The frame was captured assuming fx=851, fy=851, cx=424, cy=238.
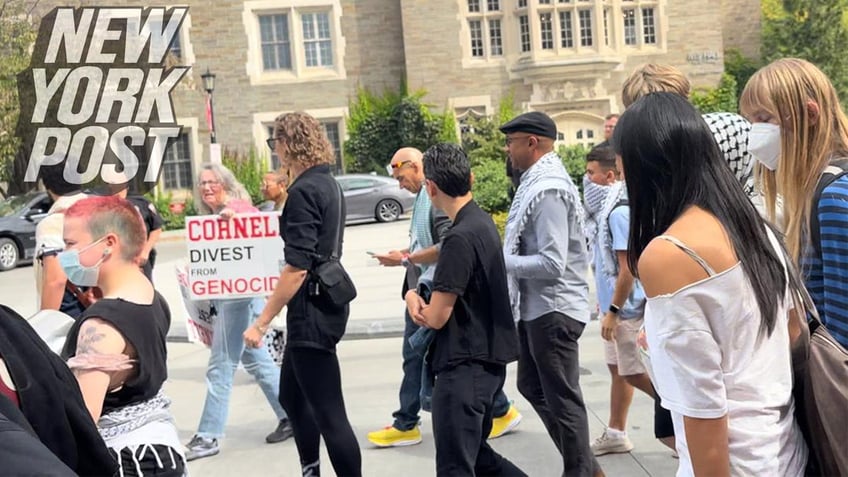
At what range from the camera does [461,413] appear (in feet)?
12.0

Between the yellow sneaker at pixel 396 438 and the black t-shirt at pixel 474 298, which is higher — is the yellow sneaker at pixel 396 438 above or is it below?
below

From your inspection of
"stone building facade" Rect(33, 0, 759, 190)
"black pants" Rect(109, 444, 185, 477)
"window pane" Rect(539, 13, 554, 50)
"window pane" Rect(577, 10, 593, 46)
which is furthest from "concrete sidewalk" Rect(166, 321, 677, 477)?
"window pane" Rect(577, 10, 593, 46)

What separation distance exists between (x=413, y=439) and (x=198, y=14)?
26389mm

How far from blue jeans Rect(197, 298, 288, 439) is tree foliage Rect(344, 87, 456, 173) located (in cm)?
2226

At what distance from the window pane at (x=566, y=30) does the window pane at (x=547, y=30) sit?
335 millimetres

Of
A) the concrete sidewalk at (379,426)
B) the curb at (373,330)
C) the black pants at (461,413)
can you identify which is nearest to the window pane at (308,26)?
the curb at (373,330)

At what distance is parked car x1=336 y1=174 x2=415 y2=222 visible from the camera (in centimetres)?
2481

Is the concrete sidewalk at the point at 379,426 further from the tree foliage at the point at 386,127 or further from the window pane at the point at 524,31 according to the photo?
the window pane at the point at 524,31

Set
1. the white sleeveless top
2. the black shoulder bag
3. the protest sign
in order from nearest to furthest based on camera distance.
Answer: the white sleeveless top
the black shoulder bag
the protest sign

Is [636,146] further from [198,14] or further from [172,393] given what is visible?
[198,14]

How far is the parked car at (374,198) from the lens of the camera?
24.8 m

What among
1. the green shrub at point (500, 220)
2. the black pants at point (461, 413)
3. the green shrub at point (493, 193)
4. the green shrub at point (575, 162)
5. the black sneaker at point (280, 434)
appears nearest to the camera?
the black pants at point (461, 413)

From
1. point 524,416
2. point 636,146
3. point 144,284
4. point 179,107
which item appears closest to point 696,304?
point 636,146

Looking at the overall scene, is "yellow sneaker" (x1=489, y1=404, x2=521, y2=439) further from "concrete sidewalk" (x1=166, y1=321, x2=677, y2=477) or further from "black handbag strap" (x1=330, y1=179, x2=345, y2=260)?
"black handbag strap" (x1=330, y1=179, x2=345, y2=260)
